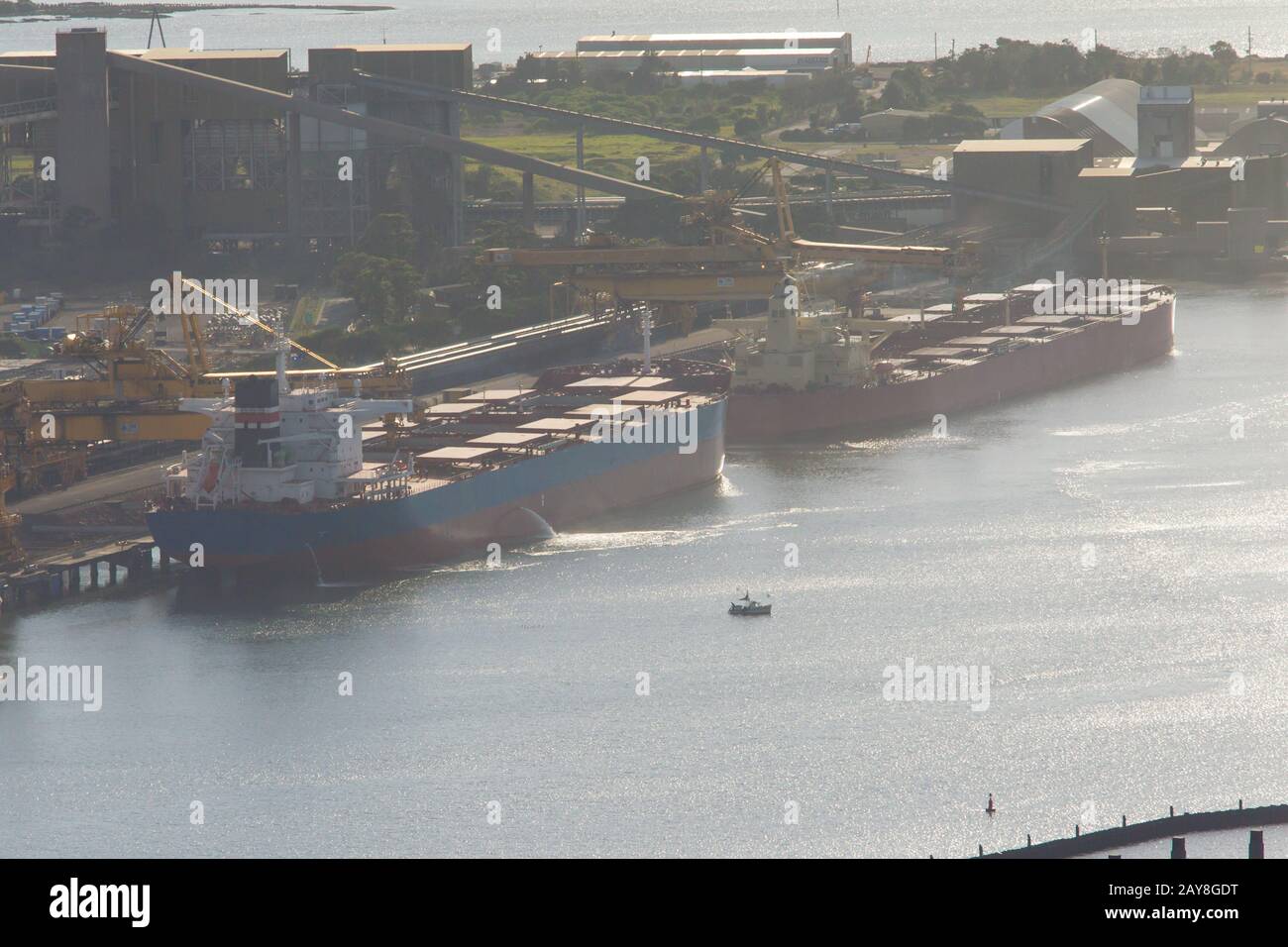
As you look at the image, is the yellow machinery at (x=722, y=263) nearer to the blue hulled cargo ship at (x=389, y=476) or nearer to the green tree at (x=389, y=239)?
the green tree at (x=389, y=239)

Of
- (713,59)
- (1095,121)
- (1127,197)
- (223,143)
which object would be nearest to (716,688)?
(223,143)

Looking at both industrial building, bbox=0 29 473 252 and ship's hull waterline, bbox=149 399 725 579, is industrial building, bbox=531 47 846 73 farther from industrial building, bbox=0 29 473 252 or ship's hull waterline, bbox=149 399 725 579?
ship's hull waterline, bbox=149 399 725 579

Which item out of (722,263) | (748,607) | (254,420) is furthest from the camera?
(722,263)

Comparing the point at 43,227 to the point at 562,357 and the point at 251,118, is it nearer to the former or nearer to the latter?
the point at 251,118

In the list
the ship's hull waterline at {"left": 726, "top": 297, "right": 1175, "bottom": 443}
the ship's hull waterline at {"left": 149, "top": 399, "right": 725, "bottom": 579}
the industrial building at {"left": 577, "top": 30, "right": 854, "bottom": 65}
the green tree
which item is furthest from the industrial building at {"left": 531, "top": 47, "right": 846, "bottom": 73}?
the ship's hull waterline at {"left": 149, "top": 399, "right": 725, "bottom": 579}

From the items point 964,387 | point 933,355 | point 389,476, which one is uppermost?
point 933,355

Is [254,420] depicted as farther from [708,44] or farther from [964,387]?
[708,44]

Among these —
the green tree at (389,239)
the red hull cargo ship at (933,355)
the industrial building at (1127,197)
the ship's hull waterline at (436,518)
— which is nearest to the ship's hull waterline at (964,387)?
the red hull cargo ship at (933,355)
